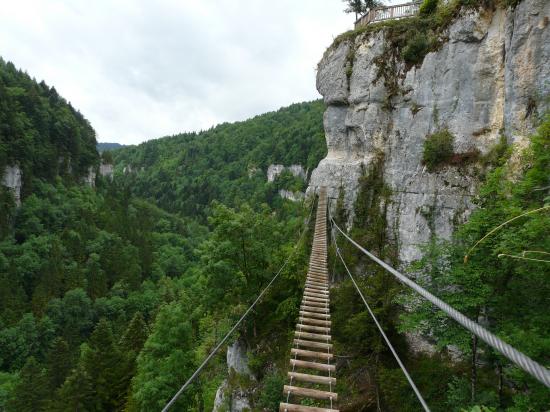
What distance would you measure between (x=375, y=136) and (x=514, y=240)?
34.0 ft

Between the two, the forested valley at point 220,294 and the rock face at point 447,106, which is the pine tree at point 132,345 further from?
the rock face at point 447,106

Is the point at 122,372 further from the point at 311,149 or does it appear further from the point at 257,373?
the point at 311,149

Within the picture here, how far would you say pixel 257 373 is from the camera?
14539 mm

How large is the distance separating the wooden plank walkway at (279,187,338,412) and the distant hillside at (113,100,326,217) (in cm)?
8421

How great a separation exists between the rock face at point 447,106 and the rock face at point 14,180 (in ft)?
259

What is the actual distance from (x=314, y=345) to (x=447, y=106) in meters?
9.64

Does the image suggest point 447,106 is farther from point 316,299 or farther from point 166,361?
point 166,361

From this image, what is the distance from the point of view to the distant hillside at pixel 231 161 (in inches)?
4599

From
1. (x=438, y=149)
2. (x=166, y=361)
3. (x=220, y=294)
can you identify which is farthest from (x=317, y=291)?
(x=166, y=361)

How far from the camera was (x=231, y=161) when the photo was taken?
157m

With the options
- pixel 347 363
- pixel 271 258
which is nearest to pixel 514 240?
pixel 347 363

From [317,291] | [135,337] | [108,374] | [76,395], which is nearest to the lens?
[317,291]

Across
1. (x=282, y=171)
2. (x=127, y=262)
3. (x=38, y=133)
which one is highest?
(x=38, y=133)

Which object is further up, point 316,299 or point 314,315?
point 316,299
